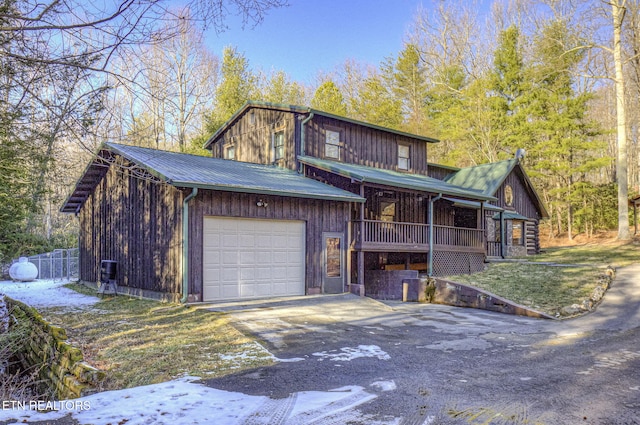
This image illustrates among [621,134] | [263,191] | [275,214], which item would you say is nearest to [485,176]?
[621,134]

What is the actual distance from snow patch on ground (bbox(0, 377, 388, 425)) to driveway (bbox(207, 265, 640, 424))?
117 millimetres

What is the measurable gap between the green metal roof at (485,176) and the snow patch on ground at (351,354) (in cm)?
1755

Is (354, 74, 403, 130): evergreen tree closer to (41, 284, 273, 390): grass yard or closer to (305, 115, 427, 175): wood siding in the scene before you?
(305, 115, 427, 175): wood siding

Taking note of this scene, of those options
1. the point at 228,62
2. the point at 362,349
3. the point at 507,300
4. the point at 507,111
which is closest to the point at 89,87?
the point at 362,349

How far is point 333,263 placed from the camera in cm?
1375

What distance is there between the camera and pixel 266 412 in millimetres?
4297

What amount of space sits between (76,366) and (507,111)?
34.5m

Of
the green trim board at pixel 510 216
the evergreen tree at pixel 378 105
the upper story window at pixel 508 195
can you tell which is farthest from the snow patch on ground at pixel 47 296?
the evergreen tree at pixel 378 105

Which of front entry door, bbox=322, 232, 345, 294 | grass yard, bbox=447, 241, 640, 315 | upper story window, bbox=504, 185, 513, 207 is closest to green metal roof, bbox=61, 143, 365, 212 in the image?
front entry door, bbox=322, 232, 345, 294

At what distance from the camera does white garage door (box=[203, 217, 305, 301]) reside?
445 inches

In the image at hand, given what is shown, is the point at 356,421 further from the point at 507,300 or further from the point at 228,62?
the point at 228,62

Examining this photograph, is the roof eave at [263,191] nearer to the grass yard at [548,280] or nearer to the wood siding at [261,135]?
the wood siding at [261,135]

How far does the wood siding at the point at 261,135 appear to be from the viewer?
53.6ft

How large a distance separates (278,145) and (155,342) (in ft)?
35.8
